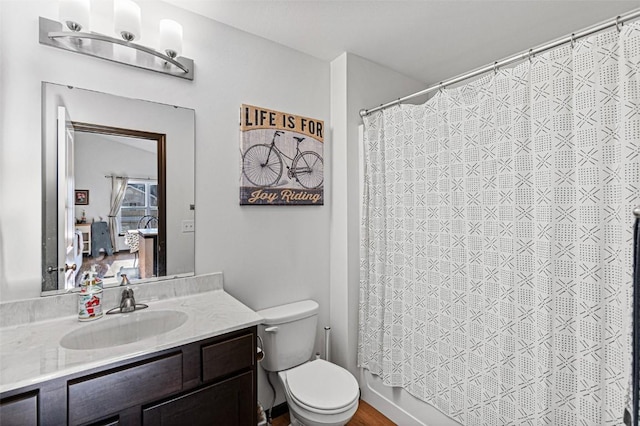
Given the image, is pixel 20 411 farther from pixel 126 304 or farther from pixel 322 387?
pixel 322 387

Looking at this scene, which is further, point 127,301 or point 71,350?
point 127,301

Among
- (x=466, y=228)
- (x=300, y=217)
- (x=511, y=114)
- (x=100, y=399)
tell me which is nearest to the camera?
(x=100, y=399)

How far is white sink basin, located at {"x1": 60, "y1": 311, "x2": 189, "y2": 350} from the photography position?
4.05 ft

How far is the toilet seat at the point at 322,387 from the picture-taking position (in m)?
1.50

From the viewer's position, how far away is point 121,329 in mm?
1345

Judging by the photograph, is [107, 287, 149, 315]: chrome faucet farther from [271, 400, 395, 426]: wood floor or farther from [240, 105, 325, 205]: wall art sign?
[271, 400, 395, 426]: wood floor

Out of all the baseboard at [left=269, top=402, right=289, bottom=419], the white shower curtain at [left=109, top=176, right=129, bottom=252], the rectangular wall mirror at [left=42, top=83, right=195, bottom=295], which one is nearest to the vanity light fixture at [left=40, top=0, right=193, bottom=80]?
the rectangular wall mirror at [left=42, top=83, right=195, bottom=295]

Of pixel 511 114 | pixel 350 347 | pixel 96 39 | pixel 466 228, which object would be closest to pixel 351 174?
pixel 466 228

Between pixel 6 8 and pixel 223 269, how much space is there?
1499 mm

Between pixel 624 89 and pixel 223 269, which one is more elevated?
pixel 624 89

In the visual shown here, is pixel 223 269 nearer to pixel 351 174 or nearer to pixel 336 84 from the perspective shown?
pixel 351 174

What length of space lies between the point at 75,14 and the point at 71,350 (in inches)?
53.6

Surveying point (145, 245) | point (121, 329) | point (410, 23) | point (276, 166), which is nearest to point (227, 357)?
point (121, 329)

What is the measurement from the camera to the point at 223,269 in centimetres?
179
